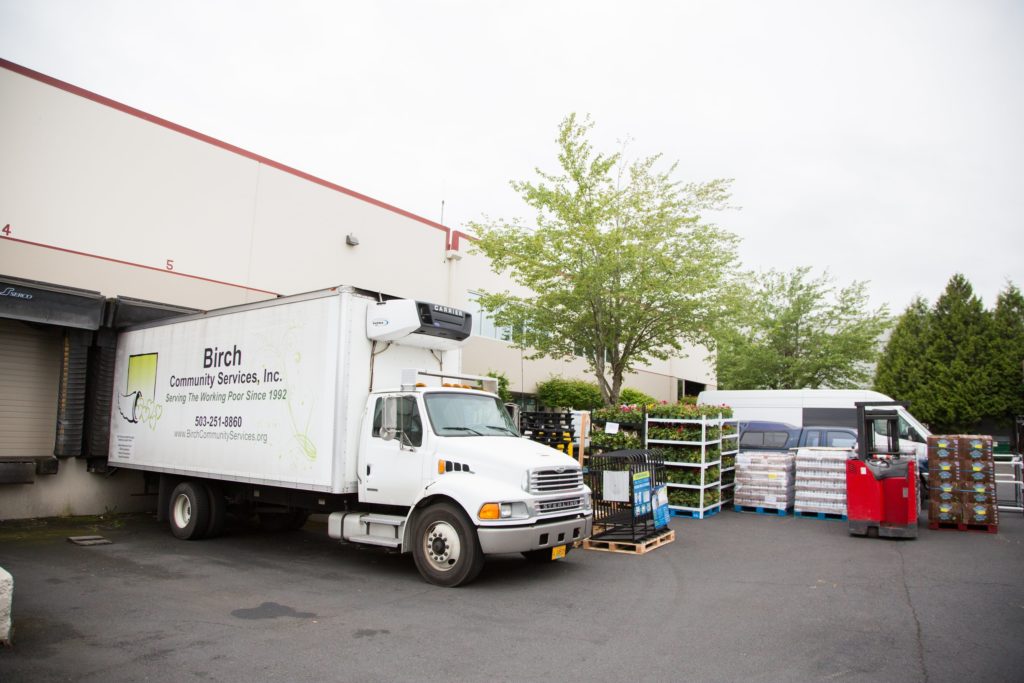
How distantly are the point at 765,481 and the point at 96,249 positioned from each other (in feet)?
49.0

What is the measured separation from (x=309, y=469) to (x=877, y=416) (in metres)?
9.63

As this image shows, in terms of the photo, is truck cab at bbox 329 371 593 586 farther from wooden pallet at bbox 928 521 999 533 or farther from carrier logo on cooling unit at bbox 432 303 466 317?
wooden pallet at bbox 928 521 999 533

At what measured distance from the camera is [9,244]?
1221cm

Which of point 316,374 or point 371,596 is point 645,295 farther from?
point 371,596

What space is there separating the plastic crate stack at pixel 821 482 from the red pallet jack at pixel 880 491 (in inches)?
79.7

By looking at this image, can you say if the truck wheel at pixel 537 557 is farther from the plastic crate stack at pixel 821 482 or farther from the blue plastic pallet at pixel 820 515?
the blue plastic pallet at pixel 820 515

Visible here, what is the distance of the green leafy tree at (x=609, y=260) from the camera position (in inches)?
708

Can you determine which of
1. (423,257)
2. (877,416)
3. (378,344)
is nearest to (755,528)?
(877,416)

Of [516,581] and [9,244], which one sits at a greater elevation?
[9,244]

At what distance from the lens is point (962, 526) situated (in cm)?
1265

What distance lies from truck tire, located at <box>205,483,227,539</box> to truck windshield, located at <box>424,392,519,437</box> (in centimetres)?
464

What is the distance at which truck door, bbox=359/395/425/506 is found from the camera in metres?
8.51

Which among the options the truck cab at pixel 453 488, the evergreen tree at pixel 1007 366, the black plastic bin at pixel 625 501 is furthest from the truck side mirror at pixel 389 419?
the evergreen tree at pixel 1007 366

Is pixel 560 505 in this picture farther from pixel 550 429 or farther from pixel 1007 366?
pixel 1007 366
